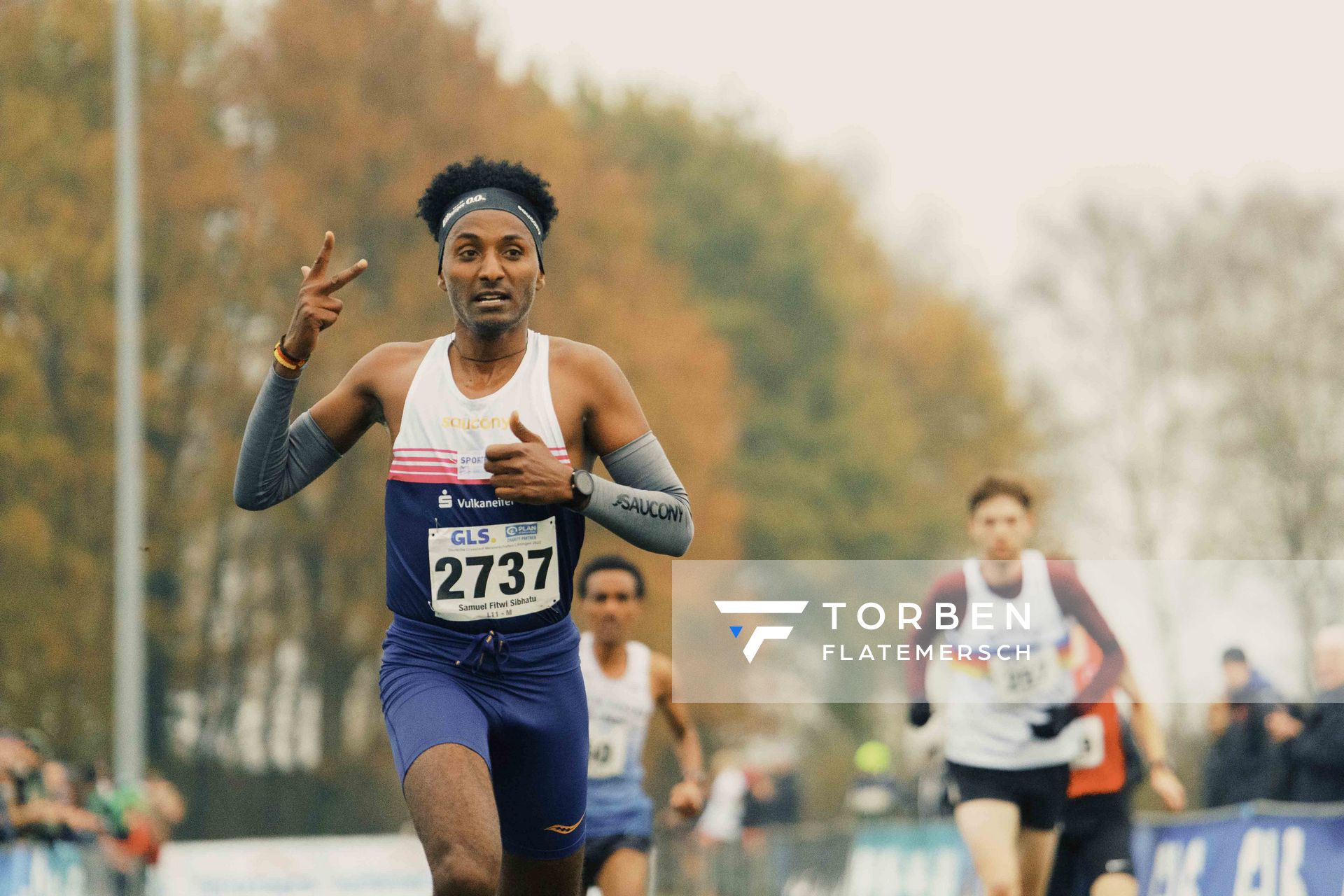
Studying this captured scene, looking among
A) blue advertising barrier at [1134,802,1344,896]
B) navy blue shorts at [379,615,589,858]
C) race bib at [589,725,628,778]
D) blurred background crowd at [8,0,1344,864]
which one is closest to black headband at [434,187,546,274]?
navy blue shorts at [379,615,589,858]

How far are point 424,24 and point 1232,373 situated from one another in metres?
14.2

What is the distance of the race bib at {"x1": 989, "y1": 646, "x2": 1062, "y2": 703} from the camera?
920 cm

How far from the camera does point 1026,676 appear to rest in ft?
30.3

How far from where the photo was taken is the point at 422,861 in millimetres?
18359

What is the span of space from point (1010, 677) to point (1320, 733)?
3.29 metres

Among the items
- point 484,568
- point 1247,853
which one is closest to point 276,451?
point 484,568

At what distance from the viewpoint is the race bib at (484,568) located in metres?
5.76

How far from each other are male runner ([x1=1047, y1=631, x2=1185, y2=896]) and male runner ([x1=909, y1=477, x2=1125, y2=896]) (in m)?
0.23

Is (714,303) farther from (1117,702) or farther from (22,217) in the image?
(1117,702)

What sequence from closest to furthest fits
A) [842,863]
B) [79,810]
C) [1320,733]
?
[1320,733] → [79,810] → [842,863]

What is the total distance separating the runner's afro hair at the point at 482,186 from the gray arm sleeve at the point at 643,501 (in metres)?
0.74

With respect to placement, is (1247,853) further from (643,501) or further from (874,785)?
(874,785)

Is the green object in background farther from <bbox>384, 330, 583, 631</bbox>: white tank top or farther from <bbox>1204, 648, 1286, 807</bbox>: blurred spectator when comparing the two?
<bbox>384, 330, 583, 631</bbox>: white tank top

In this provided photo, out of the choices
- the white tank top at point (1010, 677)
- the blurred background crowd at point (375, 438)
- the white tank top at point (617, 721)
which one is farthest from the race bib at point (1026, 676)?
the blurred background crowd at point (375, 438)
